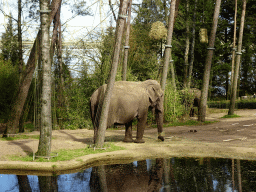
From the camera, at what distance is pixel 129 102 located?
963 cm

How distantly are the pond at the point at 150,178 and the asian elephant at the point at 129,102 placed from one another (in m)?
2.53

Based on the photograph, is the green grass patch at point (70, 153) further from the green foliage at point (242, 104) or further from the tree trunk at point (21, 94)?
the green foliage at point (242, 104)

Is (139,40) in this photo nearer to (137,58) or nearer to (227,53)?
(137,58)

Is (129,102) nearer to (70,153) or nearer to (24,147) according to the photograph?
(70,153)

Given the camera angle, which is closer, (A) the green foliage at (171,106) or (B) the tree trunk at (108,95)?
(B) the tree trunk at (108,95)

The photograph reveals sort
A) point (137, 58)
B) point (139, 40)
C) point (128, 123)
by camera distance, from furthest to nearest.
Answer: point (139, 40) < point (137, 58) < point (128, 123)

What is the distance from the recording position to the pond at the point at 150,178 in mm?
5234

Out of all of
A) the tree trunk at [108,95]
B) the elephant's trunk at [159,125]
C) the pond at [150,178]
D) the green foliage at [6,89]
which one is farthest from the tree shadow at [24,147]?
the green foliage at [6,89]

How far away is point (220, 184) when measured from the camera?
5.39 m

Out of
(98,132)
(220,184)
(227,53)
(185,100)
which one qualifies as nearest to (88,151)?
(98,132)

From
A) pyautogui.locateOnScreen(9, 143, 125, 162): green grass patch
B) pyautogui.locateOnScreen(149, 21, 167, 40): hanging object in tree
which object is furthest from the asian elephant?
pyautogui.locateOnScreen(149, 21, 167, 40): hanging object in tree

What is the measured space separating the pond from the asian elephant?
8.30ft

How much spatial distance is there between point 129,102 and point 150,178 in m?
4.04

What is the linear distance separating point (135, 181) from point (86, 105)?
36.1ft
